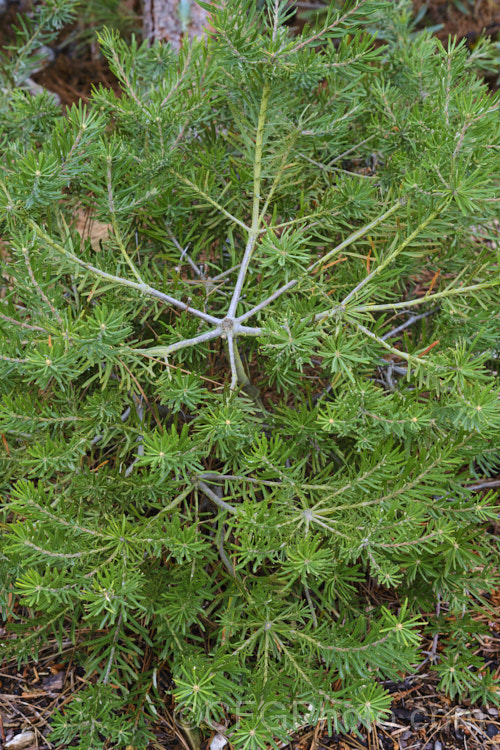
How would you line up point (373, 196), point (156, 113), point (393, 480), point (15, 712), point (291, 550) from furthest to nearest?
point (373, 196)
point (15, 712)
point (156, 113)
point (393, 480)
point (291, 550)

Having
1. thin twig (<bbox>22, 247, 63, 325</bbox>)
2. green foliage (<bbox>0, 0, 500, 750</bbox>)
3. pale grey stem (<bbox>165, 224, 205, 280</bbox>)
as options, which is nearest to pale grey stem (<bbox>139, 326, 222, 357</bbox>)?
green foliage (<bbox>0, 0, 500, 750</bbox>)

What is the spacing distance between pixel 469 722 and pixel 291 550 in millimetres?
785

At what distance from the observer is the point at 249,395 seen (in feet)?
4.61

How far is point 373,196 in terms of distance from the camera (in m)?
1.55

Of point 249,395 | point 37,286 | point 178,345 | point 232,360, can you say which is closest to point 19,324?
point 37,286

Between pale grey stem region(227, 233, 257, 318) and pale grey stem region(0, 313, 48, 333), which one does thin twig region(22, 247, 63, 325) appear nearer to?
pale grey stem region(0, 313, 48, 333)

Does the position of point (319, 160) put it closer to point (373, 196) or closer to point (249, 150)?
point (373, 196)

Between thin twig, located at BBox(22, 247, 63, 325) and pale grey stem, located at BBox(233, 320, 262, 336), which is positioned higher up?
thin twig, located at BBox(22, 247, 63, 325)

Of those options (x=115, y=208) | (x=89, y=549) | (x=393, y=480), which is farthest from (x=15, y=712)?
(x=115, y=208)

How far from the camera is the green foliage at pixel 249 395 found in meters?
1.08

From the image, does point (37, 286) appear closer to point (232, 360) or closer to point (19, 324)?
point (19, 324)

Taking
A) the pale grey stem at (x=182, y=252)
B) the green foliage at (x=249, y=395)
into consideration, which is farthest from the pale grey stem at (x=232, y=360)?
the pale grey stem at (x=182, y=252)

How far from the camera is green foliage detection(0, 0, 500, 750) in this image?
1.08 meters

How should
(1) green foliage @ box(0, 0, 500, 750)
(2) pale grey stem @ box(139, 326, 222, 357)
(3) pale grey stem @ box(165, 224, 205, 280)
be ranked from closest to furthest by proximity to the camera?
(1) green foliage @ box(0, 0, 500, 750) → (2) pale grey stem @ box(139, 326, 222, 357) → (3) pale grey stem @ box(165, 224, 205, 280)
